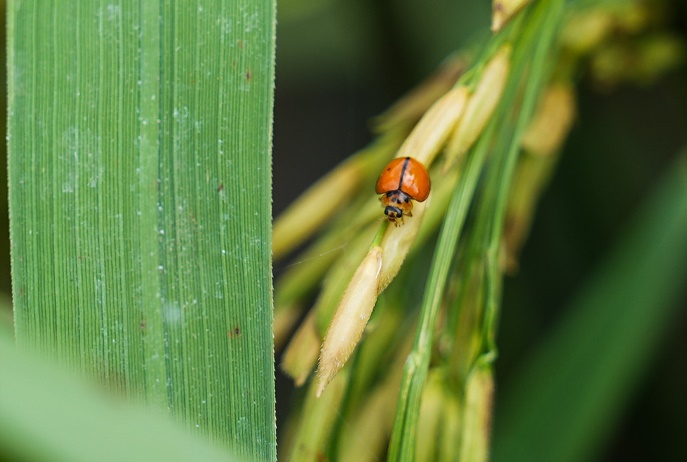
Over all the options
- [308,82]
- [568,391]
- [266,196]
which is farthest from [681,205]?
[308,82]

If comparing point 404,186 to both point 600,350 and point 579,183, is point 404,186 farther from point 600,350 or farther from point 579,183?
point 579,183

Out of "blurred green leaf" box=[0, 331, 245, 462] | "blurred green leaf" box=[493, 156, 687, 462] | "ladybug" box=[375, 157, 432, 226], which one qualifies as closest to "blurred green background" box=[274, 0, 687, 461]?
"blurred green leaf" box=[493, 156, 687, 462]

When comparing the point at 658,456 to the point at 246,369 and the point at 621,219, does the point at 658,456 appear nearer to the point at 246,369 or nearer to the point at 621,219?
the point at 621,219

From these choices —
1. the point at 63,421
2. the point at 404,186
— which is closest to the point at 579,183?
the point at 404,186

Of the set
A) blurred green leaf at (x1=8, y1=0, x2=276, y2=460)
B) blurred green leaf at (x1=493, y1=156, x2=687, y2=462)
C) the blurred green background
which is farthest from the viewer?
the blurred green background

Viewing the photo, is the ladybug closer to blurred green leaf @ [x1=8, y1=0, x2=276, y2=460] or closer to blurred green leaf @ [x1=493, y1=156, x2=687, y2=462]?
blurred green leaf @ [x1=8, y1=0, x2=276, y2=460]
